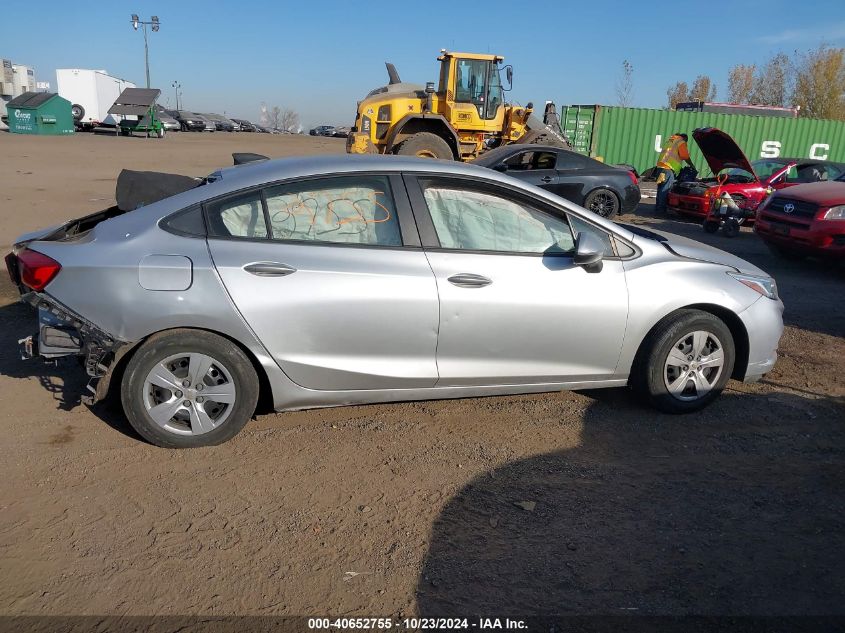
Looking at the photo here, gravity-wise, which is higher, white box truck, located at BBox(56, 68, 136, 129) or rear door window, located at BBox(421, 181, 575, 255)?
white box truck, located at BBox(56, 68, 136, 129)

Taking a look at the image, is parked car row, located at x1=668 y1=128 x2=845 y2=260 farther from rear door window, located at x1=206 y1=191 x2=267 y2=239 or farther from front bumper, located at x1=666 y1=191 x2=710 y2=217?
rear door window, located at x1=206 y1=191 x2=267 y2=239

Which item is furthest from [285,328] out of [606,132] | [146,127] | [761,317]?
[146,127]

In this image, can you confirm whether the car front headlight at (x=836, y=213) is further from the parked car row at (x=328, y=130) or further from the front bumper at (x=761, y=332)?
the parked car row at (x=328, y=130)

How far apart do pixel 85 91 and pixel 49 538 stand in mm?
47656

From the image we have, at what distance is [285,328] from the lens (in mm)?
3795

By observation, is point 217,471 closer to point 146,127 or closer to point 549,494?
point 549,494

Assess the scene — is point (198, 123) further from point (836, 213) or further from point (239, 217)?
point (239, 217)

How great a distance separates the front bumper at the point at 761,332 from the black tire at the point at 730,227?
9.16 metres

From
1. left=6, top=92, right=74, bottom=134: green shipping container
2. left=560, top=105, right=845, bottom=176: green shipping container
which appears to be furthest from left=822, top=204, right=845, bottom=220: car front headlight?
left=6, top=92, right=74, bottom=134: green shipping container

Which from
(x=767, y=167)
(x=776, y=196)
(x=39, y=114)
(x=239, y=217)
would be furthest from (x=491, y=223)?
(x=39, y=114)

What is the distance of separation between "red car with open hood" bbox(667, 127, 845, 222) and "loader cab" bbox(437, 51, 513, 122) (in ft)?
16.0

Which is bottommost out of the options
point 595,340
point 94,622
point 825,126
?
point 94,622

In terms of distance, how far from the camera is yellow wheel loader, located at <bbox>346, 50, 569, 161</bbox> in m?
16.5

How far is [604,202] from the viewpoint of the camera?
1298 centimetres
